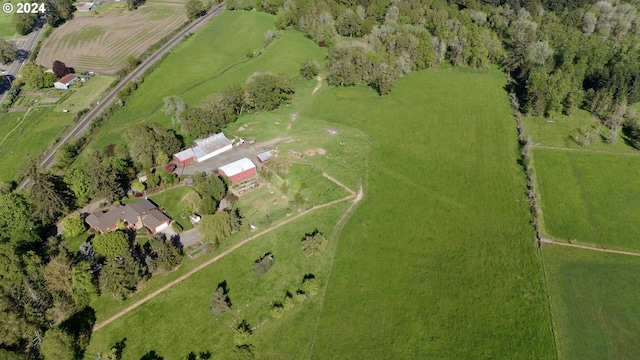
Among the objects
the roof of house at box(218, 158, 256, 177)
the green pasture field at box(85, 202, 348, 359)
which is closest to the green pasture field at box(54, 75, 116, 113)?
the roof of house at box(218, 158, 256, 177)

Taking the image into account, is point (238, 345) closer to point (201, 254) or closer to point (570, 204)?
point (201, 254)

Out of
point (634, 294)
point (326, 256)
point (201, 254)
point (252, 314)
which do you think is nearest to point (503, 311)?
point (634, 294)

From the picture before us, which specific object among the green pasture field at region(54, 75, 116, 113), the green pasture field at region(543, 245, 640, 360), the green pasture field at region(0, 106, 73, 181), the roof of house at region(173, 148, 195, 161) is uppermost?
the green pasture field at region(543, 245, 640, 360)

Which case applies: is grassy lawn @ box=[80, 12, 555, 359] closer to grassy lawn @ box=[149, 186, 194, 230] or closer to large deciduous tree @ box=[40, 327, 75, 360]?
grassy lawn @ box=[149, 186, 194, 230]

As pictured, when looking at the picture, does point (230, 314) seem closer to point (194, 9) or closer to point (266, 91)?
point (266, 91)

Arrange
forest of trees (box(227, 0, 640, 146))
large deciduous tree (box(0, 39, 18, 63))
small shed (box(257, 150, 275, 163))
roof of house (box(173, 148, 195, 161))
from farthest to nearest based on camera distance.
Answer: large deciduous tree (box(0, 39, 18, 63)) < forest of trees (box(227, 0, 640, 146)) < roof of house (box(173, 148, 195, 161)) < small shed (box(257, 150, 275, 163))

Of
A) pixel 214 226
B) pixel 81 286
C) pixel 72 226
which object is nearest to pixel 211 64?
pixel 72 226
